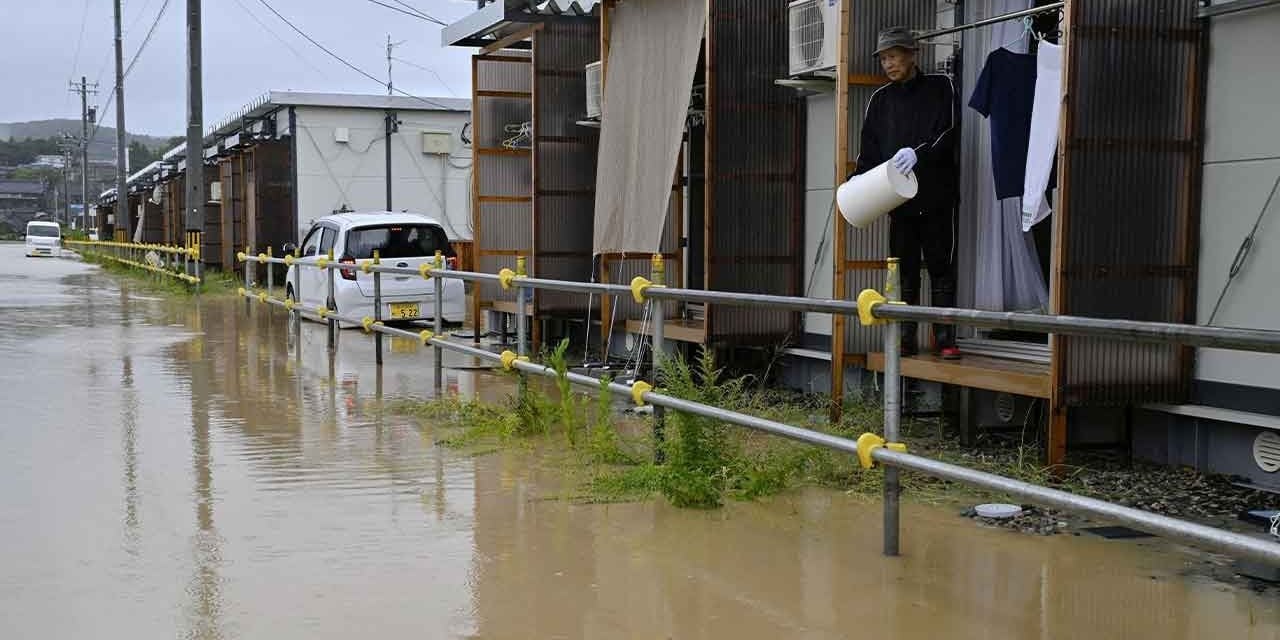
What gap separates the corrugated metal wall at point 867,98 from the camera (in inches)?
330

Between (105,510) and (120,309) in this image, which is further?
(120,309)

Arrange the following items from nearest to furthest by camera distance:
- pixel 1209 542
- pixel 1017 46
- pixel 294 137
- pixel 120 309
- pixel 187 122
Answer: pixel 1209 542 → pixel 1017 46 → pixel 120 309 → pixel 187 122 → pixel 294 137

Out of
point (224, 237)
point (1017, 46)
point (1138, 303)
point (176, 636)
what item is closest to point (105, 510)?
point (176, 636)

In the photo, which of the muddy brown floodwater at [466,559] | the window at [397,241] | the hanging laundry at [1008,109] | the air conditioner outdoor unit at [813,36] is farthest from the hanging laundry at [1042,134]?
the window at [397,241]

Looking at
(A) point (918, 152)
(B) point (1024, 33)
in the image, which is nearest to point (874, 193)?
(A) point (918, 152)

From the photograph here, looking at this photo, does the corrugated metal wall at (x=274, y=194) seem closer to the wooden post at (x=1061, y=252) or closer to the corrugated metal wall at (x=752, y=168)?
the corrugated metal wall at (x=752, y=168)

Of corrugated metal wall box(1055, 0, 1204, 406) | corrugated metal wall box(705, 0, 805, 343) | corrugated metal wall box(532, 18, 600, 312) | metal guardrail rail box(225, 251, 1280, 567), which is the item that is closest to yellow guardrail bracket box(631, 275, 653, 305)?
metal guardrail rail box(225, 251, 1280, 567)

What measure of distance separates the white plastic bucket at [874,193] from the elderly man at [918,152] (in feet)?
0.44

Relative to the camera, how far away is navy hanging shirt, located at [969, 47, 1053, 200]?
737cm

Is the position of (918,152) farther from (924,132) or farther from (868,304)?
(868,304)

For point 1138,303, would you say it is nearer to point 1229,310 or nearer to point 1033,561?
point 1229,310

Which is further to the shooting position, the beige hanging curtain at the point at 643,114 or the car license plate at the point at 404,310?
the car license plate at the point at 404,310

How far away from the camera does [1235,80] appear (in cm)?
632

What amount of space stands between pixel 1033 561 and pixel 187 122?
22.1m
